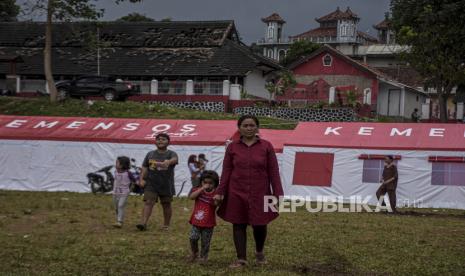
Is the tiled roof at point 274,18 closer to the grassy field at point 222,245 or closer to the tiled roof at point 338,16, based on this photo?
the tiled roof at point 338,16

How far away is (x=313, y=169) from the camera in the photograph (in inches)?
746

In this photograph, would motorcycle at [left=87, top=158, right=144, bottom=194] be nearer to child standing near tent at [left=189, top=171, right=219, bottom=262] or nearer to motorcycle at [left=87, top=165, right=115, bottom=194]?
motorcycle at [left=87, top=165, right=115, bottom=194]

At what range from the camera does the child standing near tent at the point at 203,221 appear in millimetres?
8141

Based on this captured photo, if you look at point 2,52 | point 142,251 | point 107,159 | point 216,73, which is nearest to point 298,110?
point 216,73

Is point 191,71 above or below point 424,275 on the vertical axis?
above

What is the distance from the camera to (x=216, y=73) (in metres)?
41.8

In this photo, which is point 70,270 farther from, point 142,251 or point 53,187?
point 53,187

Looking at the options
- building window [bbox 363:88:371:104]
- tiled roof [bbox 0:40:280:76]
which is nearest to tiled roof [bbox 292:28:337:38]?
building window [bbox 363:88:371:104]

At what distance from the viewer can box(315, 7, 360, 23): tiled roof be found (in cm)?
11407

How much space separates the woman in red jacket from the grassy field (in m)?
0.50

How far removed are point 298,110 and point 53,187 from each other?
16767 millimetres

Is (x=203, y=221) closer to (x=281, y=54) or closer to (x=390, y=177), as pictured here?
(x=390, y=177)

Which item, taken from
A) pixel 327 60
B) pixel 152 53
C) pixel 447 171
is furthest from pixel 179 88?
pixel 447 171

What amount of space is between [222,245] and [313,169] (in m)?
9.51
